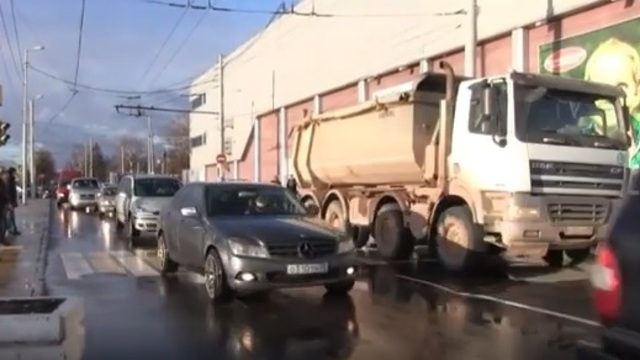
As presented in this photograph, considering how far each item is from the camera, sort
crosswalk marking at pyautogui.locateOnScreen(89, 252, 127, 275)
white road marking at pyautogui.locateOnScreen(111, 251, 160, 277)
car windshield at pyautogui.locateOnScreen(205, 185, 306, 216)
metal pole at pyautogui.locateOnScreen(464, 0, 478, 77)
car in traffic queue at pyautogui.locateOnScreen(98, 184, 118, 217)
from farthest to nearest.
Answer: car in traffic queue at pyautogui.locateOnScreen(98, 184, 118, 217), metal pole at pyautogui.locateOnScreen(464, 0, 478, 77), crosswalk marking at pyautogui.locateOnScreen(89, 252, 127, 275), white road marking at pyautogui.locateOnScreen(111, 251, 160, 277), car windshield at pyautogui.locateOnScreen(205, 185, 306, 216)

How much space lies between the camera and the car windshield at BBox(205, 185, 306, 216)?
11.9 m

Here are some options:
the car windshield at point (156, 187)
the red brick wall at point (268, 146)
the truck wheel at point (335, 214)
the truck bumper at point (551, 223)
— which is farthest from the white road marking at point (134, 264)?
the red brick wall at point (268, 146)

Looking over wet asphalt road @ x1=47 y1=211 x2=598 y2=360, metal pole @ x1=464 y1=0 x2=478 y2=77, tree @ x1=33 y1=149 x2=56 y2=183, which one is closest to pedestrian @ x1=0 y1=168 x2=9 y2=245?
wet asphalt road @ x1=47 y1=211 x2=598 y2=360

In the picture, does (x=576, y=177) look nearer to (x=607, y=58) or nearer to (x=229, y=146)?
(x=607, y=58)

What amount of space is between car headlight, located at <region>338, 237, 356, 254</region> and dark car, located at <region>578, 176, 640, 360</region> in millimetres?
6218

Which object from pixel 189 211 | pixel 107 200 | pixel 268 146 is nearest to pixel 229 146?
pixel 268 146

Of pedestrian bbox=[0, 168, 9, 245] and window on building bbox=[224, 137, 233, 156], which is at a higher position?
window on building bbox=[224, 137, 233, 156]

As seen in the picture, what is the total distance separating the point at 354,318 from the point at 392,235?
636 cm

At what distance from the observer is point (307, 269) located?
34.3ft

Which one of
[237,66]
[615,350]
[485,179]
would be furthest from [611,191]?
[237,66]

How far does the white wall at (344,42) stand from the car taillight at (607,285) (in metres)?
16.5

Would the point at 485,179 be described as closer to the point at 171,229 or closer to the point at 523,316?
the point at 523,316

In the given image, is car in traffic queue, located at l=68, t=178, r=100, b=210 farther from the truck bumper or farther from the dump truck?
the truck bumper

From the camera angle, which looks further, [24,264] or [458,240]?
[24,264]
